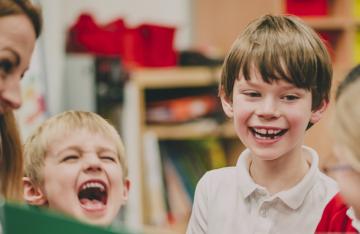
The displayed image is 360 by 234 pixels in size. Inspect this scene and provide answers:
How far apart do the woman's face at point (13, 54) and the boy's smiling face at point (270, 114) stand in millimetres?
330

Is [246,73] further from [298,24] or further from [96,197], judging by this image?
[96,197]

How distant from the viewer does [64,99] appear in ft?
11.2

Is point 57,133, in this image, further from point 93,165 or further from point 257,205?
point 257,205

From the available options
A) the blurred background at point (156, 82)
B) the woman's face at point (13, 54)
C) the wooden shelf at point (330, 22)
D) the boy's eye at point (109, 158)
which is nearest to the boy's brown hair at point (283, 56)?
the boy's eye at point (109, 158)

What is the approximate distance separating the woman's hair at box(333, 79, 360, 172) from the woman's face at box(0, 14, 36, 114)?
396 millimetres

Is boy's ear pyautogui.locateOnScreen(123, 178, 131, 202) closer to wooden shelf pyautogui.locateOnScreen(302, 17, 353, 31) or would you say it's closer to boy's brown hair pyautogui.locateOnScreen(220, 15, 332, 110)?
boy's brown hair pyautogui.locateOnScreen(220, 15, 332, 110)

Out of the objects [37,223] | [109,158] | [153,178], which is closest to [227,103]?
[109,158]

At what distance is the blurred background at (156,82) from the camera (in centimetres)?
322

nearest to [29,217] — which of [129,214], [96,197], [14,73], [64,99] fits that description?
[14,73]

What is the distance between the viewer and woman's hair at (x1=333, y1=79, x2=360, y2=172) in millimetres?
789

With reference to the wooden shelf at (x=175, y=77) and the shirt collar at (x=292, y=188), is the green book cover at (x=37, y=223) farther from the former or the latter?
the wooden shelf at (x=175, y=77)

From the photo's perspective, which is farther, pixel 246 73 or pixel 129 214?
pixel 129 214

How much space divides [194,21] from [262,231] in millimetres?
2828

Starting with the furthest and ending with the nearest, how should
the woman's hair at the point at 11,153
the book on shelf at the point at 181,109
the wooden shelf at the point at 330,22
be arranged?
the wooden shelf at the point at 330,22, the book on shelf at the point at 181,109, the woman's hair at the point at 11,153
